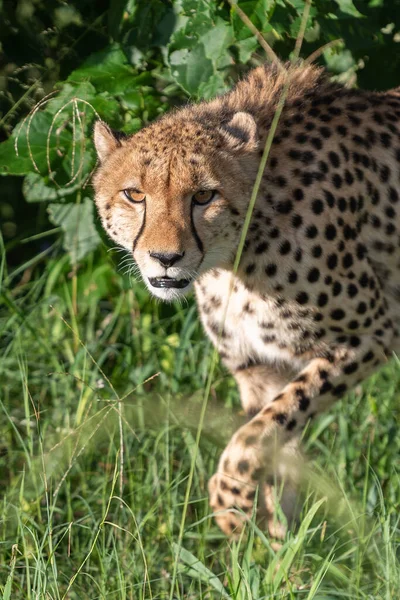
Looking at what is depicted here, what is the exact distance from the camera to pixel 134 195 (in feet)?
10.0

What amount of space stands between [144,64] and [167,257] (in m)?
1.21

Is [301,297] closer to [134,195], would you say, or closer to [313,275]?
[313,275]

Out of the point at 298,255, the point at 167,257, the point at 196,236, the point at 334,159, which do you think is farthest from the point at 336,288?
the point at 167,257

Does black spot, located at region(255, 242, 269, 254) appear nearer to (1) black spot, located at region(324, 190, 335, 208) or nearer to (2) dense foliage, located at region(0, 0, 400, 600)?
(1) black spot, located at region(324, 190, 335, 208)

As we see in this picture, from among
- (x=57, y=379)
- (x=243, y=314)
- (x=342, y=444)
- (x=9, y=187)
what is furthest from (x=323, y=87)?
(x=9, y=187)

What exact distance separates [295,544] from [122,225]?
1084 mm

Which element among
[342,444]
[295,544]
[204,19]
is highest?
[204,19]

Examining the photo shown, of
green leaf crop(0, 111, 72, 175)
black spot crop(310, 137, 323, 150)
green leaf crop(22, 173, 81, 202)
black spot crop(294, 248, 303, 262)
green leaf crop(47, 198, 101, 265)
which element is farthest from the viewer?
green leaf crop(47, 198, 101, 265)

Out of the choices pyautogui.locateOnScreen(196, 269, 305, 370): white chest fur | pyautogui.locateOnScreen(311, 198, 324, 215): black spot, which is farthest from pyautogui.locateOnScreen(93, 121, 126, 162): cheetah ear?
pyautogui.locateOnScreen(311, 198, 324, 215): black spot

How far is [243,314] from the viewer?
3.36 meters

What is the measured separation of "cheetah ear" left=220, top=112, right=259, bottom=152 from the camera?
3.13 meters

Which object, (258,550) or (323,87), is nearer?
(258,550)

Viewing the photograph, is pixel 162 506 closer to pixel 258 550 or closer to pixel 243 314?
pixel 258 550

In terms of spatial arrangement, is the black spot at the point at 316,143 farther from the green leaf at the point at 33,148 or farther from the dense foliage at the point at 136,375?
the green leaf at the point at 33,148
